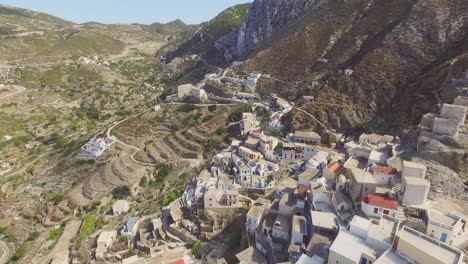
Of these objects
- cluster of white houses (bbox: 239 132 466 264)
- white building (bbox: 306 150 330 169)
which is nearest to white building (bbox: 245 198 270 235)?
cluster of white houses (bbox: 239 132 466 264)

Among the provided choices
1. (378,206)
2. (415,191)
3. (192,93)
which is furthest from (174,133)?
(415,191)

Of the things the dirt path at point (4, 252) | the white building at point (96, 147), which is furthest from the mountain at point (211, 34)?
the dirt path at point (4, 252)

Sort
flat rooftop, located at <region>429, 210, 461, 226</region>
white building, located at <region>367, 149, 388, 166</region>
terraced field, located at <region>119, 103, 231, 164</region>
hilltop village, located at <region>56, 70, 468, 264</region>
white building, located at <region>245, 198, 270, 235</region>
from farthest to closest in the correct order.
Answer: terraced field, located at <region>119, 103, 231, 164</region> → white building, located at <region>367, 149, 388, 166</region> → white building, located at <region>245, 198, 270, 235</region> → hilltop village, located at <region>56, 70, 468, 264</region> → flat rooftop, located at <region>429, 210, 461, 226</region>

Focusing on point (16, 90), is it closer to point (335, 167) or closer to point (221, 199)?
point (221, 199)

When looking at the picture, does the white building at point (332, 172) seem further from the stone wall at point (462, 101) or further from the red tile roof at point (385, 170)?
the stone wall at point (462, 101)

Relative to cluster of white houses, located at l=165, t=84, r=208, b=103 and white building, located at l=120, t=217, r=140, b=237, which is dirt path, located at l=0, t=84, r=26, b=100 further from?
white building, located at l=120, t=217, r=140, b=237

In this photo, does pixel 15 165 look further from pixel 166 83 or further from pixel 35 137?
pixel 166 83
